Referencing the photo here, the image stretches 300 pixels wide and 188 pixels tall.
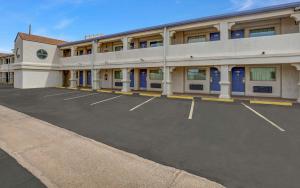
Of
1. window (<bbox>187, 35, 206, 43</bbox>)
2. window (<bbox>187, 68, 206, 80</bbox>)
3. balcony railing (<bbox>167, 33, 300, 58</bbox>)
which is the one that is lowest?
window (<bbox>187, 68, 206, 80</bbox>)

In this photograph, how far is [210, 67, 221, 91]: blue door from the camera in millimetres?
16141

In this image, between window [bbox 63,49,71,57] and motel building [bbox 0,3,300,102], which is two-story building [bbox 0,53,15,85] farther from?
motel building [bbox 0,3,300,102]

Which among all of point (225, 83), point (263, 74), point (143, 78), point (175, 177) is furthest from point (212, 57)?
point (175, 177)

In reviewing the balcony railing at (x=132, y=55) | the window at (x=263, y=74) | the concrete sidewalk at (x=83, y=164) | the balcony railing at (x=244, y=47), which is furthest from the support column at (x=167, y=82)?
the concrete sidewalk at (x=83, y=164)

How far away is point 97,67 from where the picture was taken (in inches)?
829

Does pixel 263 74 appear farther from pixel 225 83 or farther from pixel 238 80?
pixel 225 83

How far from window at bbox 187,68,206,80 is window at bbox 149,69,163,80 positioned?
3.12m

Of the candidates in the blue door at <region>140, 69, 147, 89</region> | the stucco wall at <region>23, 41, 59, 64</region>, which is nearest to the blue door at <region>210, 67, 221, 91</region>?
the blue door at <region>140, 69, 147, 89</region>

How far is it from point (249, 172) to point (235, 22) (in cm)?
1249

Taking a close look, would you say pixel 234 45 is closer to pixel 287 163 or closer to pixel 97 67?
pixel 287 163

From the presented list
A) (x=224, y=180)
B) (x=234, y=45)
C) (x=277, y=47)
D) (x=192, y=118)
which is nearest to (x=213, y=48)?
(x=234, y=45)

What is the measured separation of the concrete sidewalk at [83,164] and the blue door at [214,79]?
1297 centimetres

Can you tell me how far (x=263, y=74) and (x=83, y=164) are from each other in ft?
48.7

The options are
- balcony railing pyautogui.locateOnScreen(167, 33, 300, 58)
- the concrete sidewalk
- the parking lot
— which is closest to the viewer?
the concrete sidewalk
